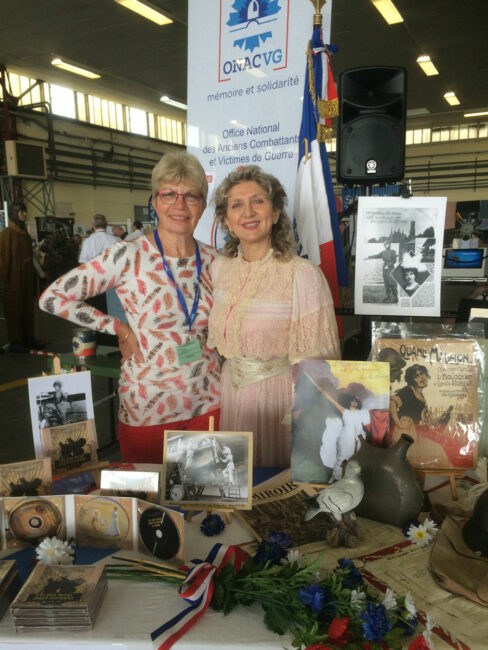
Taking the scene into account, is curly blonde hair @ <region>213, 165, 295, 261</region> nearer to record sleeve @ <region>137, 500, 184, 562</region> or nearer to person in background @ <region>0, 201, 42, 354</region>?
record sleeve @ <region>137, 500, 184, 562</region>

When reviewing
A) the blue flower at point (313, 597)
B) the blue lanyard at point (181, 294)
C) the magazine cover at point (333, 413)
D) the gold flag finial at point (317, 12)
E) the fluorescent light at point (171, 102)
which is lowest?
the blue flower at point (313, 597)

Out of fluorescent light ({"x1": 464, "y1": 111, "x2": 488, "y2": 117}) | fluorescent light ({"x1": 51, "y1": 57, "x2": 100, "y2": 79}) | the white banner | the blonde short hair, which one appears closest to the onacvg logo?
the white banner

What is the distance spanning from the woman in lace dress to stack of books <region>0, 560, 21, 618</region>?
0.83 metres

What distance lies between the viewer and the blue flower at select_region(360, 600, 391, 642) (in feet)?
2.41

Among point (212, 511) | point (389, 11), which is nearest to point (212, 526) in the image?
point (212, 511)

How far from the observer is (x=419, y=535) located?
1.00m

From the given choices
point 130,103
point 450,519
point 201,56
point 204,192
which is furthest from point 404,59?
point 450,519

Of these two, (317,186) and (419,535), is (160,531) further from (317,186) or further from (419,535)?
(317,186)

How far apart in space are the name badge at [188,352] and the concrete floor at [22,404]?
1.53 metres

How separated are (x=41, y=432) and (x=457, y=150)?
1745 centimetres

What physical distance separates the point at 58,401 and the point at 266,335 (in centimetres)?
62

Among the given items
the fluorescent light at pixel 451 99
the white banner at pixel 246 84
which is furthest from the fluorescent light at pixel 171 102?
the white banner at pixel 246 84

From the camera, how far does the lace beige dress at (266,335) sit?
4.86 feet

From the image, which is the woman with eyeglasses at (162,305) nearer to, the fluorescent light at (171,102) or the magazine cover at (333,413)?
the magazine cover at (333,413)
